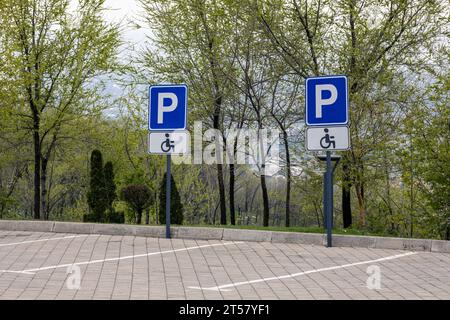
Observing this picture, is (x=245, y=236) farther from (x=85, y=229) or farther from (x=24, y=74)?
(x=24, y=74)

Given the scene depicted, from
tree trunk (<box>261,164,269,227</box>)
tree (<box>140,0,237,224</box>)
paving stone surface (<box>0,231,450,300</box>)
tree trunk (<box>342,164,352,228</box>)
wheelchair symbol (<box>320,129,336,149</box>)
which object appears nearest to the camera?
paving stone surface (<box>0,231,450,300</box>)

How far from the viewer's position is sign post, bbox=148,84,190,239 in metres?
13.0

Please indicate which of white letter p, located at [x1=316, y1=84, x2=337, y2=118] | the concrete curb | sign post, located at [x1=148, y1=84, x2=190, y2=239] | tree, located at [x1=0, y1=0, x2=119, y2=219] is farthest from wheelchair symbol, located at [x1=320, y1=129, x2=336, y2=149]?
tree, located at [x1=0, y1=0, x2=119, y2=219]

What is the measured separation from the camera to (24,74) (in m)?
24.8

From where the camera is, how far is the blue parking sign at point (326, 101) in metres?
12.0

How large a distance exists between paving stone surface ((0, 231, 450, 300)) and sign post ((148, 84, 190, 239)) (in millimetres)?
1681

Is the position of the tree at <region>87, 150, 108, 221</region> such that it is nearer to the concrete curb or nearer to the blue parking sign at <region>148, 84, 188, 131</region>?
the concrete curb

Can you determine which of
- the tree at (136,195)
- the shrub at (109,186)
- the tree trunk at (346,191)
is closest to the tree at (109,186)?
the shrub at (109,186)

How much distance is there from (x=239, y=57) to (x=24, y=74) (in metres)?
7.31

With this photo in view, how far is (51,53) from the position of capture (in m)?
26.1

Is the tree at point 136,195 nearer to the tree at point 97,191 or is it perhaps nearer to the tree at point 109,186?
the tree at point 109,186

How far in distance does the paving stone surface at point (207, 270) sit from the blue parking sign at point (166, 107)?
6.78 feet
